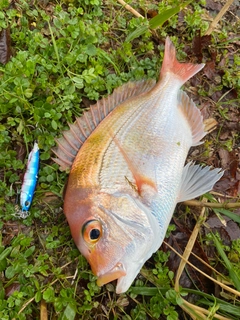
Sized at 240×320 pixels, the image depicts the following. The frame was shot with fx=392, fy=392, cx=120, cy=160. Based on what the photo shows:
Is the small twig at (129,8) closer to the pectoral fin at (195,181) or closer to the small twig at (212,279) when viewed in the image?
the pectoral fin at (195,181)

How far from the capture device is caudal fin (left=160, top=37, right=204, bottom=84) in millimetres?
2807

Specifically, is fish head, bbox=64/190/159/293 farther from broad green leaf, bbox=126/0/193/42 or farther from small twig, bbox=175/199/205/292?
broad green leaf, bbox=126/0/193/42

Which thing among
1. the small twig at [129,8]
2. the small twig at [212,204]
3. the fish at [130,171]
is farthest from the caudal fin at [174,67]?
the small twig at [212,204]

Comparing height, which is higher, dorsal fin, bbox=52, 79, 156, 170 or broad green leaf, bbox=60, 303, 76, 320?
dorsal fin, bbox=52, 79, 156, 170

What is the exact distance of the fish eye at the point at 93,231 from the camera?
2150 mm

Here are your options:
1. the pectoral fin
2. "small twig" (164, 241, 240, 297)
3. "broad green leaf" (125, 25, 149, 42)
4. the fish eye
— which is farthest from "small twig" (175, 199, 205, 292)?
"broad green leaf" (125, 25, 149, 42)

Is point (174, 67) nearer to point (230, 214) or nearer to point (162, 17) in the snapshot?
point (162, 17)

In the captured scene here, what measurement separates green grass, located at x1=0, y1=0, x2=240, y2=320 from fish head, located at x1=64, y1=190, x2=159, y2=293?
43cm

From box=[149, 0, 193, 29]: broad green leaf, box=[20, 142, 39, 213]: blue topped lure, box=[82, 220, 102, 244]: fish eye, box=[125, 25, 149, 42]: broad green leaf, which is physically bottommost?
box=[20, 142, 39, 213]: blue topped lure

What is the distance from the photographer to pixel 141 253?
86.2 inches

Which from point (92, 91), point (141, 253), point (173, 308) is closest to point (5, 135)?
point (92, 91)

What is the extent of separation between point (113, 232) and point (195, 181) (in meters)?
0.81

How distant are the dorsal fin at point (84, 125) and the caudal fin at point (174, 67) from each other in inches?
11.6

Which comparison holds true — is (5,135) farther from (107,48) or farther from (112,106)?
(107,48)
